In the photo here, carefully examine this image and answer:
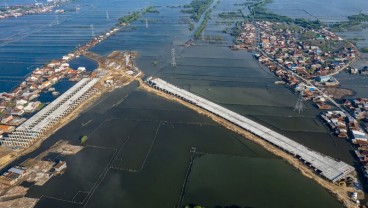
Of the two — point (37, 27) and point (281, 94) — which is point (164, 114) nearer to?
point (281, 94)

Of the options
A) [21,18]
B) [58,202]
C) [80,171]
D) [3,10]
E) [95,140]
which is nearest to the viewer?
[58,202]

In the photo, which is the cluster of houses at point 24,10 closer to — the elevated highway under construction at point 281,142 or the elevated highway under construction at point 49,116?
the elevated highway under construction at point 49,116

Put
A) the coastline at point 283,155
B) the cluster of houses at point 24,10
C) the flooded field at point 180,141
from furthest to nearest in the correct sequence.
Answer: the cluster of houses at point 24,10 < the flooded field at point 180,141 < the coastline at point 283,155

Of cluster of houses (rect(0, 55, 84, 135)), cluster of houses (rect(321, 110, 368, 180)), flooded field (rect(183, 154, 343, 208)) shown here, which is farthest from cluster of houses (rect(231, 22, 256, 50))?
flooded field (rect(183, 154, 343, 208))

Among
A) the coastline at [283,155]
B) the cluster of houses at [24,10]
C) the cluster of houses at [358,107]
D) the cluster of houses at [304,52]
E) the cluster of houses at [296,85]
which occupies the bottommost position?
the coastline at [283,155]

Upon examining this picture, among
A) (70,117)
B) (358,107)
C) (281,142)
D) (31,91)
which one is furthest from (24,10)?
(358,107)

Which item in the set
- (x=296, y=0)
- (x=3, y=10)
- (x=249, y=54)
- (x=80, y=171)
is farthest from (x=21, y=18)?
(x=296, y=0)

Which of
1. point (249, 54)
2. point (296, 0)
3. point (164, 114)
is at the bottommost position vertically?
point (164, 114)

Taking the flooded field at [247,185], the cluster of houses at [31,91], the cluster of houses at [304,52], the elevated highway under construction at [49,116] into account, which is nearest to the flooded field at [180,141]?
the flooded field at [247,185]
